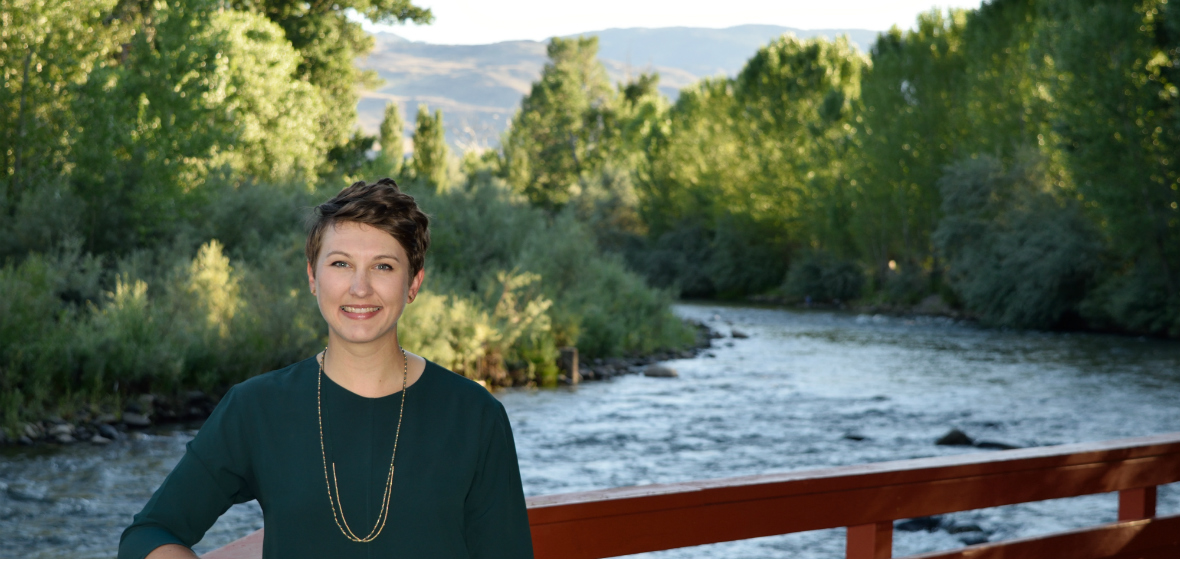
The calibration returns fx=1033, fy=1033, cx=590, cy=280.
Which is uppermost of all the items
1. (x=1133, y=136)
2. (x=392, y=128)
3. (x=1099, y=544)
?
(x=392, y=128)

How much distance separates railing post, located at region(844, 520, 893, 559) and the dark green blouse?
1260 mm

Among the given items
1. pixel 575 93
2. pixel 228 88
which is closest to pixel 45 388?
pixel 228 88

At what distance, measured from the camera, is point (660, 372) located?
18.8m

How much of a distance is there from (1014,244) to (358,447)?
31.2 meters

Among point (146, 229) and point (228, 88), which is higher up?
point (228, 88)

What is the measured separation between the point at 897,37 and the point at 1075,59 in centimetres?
1627

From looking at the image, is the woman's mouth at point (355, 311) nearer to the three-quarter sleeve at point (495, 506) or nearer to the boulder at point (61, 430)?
the three-quarter sleeve at point (495, 506)

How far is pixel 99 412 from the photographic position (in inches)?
467

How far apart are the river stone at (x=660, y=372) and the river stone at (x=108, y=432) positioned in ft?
32.0

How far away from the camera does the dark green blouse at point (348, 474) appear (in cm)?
148

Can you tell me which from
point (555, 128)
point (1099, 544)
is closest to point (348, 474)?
point (1099, 544)

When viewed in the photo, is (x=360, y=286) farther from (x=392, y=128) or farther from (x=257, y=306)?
(x=392, y=128)

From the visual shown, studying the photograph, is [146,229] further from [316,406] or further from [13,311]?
[316,406]

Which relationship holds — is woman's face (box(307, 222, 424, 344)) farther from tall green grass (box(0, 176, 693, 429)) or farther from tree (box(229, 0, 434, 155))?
tree (box(229, 0, 434, 155))
